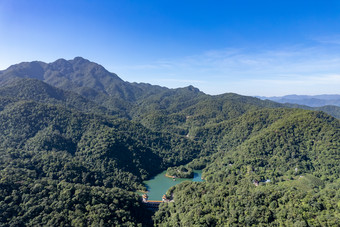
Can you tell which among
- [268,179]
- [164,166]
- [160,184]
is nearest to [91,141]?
[164,166]

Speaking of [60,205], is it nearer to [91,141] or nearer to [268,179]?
[91,141]

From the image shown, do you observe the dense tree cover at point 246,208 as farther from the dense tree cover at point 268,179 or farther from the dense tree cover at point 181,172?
the dense tree cover at point 181,172

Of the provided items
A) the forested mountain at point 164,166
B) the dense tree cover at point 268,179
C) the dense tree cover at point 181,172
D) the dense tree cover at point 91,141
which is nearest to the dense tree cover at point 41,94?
the forested mountain at point 164,166

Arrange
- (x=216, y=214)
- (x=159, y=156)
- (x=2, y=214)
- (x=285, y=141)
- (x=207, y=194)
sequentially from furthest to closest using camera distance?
(x=159, y=156), (x=285, y=141), (x=207, y=194), (x=216, y=214), (x=2, y=214)

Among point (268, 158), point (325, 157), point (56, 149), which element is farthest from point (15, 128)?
point (325, 157)

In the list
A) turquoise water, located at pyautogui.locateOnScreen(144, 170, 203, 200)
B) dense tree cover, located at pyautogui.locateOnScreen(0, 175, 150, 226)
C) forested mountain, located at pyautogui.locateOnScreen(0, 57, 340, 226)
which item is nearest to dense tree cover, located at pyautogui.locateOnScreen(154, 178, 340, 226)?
forested mountain, located at pyautogui.locateOnScreen(0, 57, 340, 226)

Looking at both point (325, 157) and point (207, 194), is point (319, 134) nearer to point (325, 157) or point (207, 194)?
point (325, 157)
